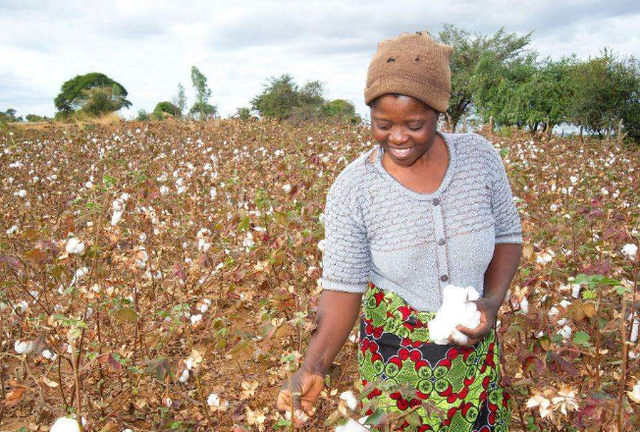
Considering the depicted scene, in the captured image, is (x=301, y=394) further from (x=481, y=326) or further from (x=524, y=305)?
(x=524, y=305)

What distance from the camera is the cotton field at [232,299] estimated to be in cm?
178

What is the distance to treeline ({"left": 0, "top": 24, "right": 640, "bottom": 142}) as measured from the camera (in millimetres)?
26125

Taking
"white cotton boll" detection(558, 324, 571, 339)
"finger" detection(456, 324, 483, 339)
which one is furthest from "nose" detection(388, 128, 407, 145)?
"white cotton boll" detection(558, 324, 571, 339)

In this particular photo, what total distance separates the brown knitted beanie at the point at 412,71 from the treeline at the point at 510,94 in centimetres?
1731

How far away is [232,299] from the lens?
3803 millimetres

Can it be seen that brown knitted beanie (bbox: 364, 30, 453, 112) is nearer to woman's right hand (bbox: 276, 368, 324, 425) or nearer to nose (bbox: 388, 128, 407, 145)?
nose (bbox: 388, 128, 407, 145)

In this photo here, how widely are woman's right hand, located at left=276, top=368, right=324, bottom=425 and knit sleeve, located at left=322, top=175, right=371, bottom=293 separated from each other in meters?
0.24

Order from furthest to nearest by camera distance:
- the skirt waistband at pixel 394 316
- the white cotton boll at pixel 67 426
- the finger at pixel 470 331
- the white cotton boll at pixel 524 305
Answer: the white cotton boll at pixel 524 305 → the skirt waistband at pixel 394 316 → the finger at pixel 470 331 → the white cotton boll at pixel 67 426

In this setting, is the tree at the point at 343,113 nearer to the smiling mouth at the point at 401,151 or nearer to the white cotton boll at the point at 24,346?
the white cotton boll at the point at 24,346

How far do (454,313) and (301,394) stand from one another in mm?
364

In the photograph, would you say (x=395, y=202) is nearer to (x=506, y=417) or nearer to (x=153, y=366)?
(x=506, y=417)

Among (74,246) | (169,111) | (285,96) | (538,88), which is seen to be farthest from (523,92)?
(74,246)

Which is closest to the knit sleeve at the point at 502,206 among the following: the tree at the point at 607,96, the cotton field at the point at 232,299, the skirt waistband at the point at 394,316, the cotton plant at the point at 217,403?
the cotton field at the point at 232,299

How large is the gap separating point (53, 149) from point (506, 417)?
837cm
